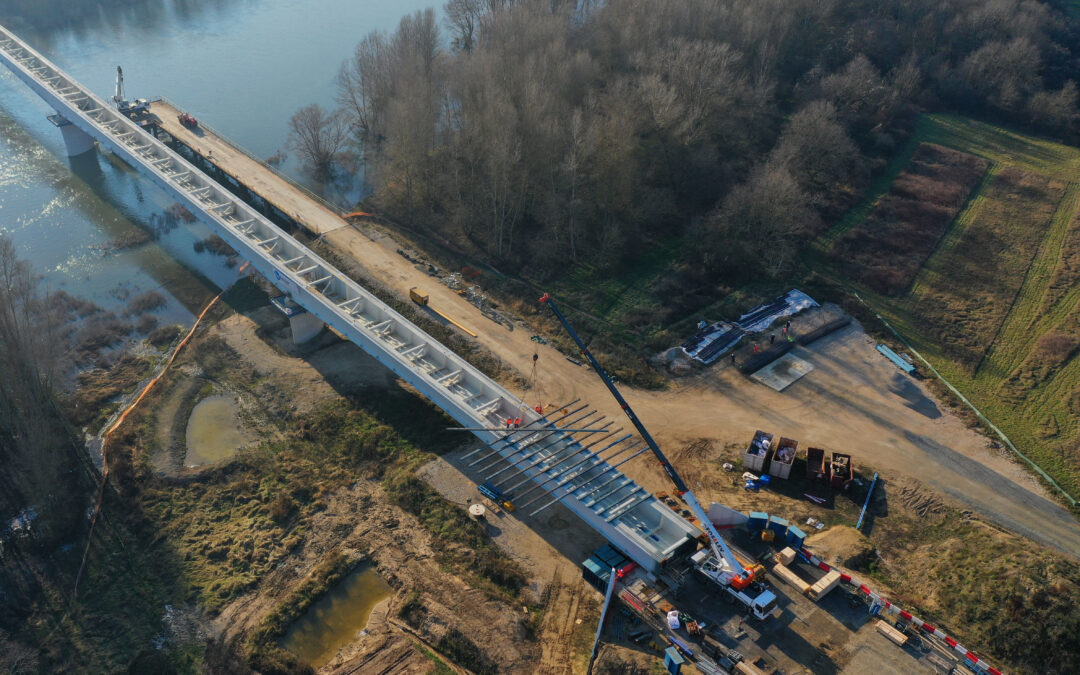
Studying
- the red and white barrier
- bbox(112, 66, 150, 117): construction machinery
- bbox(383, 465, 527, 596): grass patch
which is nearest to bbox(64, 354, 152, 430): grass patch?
bbox(383, 465, 527, 596): grass patch

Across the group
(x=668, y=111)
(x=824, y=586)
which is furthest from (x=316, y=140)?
(x=824, y=586)

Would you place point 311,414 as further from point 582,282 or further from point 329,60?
point 329,60

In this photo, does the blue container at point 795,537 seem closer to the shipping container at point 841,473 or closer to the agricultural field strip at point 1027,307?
the shipping container at point 841,473

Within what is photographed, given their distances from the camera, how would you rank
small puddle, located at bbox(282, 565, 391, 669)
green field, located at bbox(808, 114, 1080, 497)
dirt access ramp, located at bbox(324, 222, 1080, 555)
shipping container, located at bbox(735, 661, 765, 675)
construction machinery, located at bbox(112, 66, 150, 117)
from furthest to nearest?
construction machinery, located at bbox(112, 66, 150, 117)
green field, located at bbox(808, 114, 1080, 497)
dirt access ramp, located at bbox(324, 222, 1080, 555)
small puddle, located at bbox(282, 565, 391, 669)
shipping container, located at bbox(735, 661, 765, 675)

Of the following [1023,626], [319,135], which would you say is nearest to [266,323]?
[319,135]

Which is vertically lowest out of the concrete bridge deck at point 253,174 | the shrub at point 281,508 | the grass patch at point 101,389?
the grass patch at point 101,389

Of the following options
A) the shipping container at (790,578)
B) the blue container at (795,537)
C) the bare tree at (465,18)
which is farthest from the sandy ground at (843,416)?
the bare tree at (465,18)

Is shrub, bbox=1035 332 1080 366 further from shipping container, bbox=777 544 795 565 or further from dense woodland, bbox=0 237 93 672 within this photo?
dense woodland, bbox=0 237 93 672
